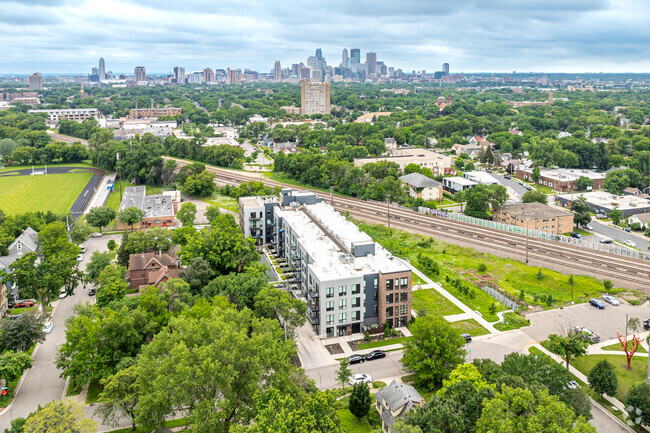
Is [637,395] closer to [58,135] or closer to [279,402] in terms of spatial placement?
[279,402]

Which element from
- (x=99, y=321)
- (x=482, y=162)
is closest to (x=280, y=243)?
(x=99, y=321)

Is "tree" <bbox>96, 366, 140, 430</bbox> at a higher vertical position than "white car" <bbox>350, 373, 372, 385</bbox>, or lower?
higher

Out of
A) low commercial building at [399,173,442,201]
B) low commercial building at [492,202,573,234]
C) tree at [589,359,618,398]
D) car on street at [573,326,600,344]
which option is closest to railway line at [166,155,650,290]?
low commercial building at [492,202,573,234]

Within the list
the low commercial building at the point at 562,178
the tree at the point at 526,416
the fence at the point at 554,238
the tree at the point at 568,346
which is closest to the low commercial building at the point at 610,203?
the low commercial building at the point at 562,178

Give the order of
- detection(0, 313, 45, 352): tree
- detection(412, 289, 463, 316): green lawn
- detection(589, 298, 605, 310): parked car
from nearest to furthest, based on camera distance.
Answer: detection(0, 313, 45, 352): tree → detection(412, 289, 463, 316): green lawn → detection(589, 298, 605, 310): parked car

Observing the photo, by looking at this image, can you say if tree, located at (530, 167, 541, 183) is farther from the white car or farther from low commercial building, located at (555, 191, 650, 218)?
the white car

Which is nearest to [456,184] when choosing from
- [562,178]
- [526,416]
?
[562,178]
